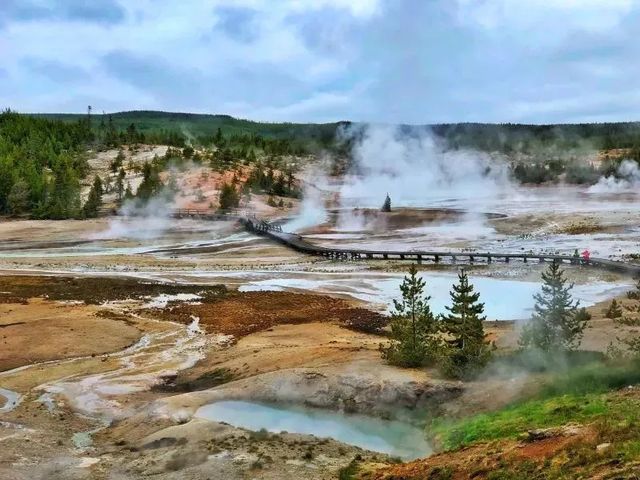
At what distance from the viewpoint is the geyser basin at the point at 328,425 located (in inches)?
723

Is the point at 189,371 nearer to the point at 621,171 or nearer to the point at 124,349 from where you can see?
the point at 124,349

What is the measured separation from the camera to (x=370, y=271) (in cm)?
5153

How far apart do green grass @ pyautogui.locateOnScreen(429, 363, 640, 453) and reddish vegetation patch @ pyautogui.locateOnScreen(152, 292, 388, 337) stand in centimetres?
1595

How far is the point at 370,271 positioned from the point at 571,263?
1355cm

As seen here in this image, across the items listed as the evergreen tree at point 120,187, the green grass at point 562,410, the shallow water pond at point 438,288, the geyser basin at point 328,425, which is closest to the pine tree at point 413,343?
the geyser basin at point 328,425

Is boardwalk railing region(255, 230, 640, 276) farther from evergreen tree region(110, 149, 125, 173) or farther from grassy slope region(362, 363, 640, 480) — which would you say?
evergreen tree region(110, 149, 125, 173)

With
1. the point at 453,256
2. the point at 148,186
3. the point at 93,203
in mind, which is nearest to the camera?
the point at 453,256

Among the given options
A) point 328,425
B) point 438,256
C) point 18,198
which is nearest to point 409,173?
point 18,198

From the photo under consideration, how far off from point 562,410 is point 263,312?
23.4 meters

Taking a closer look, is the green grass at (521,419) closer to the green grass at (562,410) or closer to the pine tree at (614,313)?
the green grass at (562,410)

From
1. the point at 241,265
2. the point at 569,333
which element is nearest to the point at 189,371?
the point at 569,333

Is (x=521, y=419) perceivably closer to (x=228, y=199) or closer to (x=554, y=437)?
(x=554, y=437)

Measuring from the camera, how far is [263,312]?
38.1 metres

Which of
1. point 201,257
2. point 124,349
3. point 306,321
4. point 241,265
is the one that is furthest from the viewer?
point 201,257
